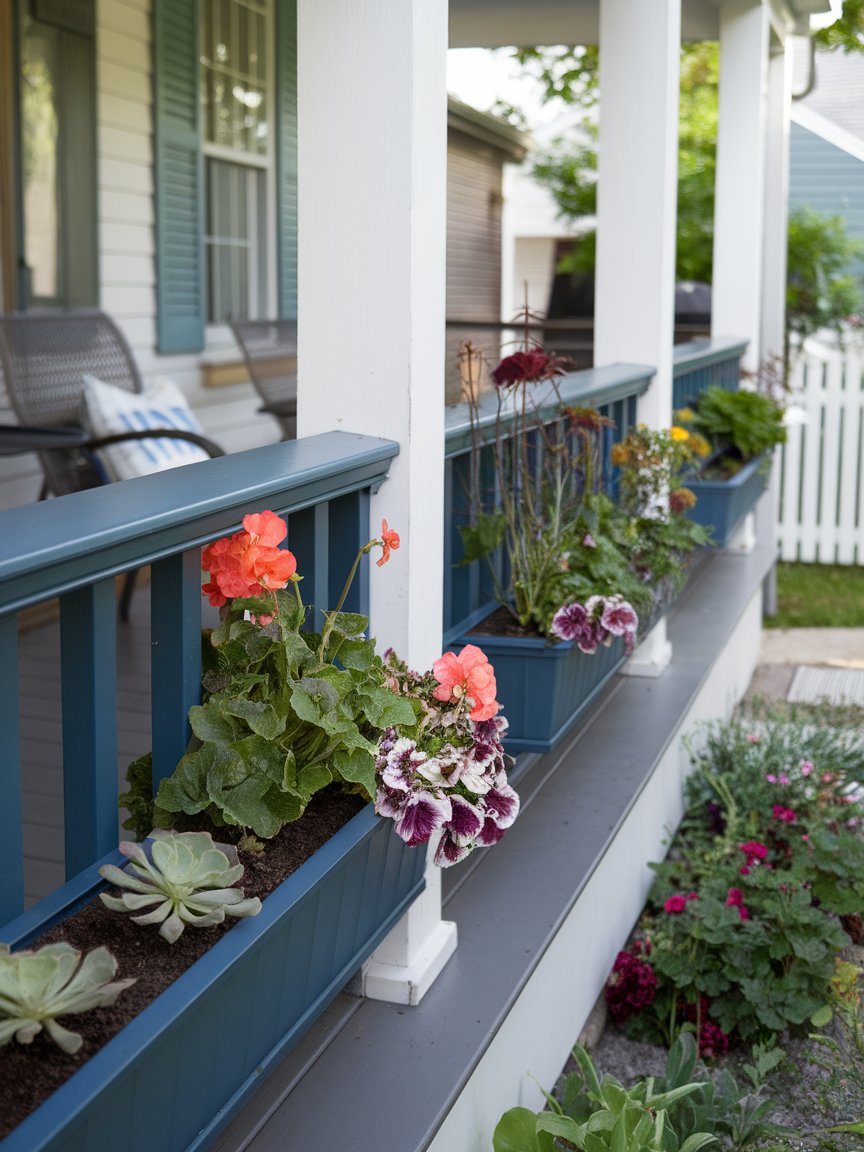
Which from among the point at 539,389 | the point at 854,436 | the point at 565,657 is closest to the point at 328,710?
the point at 565,657

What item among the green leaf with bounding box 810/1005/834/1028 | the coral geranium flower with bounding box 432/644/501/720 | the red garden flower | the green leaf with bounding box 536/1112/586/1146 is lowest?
the green leaf with bounding box 810/1005/834/1028

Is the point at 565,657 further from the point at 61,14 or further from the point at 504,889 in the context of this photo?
the point at 61,14

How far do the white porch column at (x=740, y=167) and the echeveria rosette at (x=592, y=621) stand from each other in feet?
11.1

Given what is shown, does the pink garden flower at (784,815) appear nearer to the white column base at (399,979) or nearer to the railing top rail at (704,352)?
the railing top rail at (704,352)

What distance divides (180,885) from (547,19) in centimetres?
482

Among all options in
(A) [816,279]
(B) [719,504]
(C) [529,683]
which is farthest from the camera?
(A) [816,279]

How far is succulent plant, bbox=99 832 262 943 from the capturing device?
1312 mm

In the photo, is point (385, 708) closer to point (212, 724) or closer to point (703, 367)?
point (212, 724)

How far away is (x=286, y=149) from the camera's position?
21.2 ft

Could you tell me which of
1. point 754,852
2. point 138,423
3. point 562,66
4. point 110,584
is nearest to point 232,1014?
point 110,584

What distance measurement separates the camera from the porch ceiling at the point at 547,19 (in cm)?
526

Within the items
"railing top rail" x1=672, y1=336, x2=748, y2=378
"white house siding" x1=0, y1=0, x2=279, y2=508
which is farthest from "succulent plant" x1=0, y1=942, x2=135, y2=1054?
"white house siding" x1=0, y1=0, x2=279, y2=508

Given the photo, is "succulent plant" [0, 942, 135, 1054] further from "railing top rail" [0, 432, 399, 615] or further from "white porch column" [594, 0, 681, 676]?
"white porch column" [594, 0, 681, 676]

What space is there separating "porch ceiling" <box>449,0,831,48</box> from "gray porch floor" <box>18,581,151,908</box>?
266 cm
